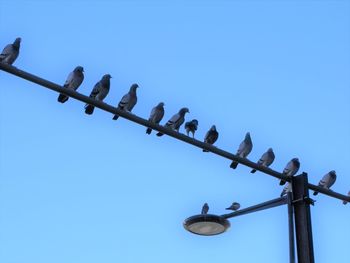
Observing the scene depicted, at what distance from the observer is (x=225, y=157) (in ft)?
29.4

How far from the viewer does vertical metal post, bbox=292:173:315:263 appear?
803 centimetres

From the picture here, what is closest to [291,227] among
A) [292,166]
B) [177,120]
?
[292,166]

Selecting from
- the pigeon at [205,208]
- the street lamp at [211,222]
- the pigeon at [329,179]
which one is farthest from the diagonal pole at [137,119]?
the pigeon at [329,179]

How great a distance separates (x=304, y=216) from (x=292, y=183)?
63 cm

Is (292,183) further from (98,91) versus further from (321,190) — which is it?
(98,91)

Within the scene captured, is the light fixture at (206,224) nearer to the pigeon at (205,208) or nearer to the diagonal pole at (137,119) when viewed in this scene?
the pigeon at (205,208)

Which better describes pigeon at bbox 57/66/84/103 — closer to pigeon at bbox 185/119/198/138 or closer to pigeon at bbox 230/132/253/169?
pigeon at bbox 185/119/198/138

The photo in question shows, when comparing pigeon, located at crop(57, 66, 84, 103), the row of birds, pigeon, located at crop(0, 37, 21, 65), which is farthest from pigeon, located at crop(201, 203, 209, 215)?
pigeon, located at crop(0, 37, 21, 65)

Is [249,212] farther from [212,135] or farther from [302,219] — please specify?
[212,135]

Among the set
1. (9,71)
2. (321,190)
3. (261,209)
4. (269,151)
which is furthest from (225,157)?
(269,151)

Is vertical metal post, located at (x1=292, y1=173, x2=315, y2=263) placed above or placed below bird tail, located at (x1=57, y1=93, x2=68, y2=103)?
below

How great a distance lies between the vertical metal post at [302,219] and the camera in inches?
316

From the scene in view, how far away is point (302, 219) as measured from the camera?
27.4ft

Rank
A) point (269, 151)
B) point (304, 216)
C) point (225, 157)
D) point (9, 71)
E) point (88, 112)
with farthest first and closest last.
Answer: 1. point (269, 151)
2. point (88, 112)
3. point (225, 157)
4. point (304, 216)
5. point (9, 71)
